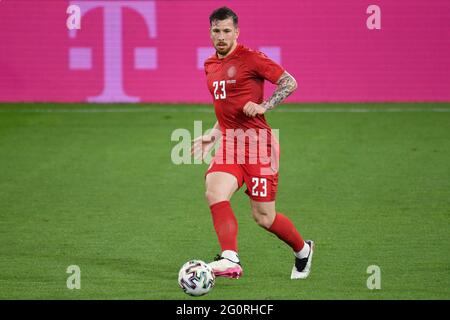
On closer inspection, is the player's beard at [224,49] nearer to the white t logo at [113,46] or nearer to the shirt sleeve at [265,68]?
the shirt sleeve at [265,68]

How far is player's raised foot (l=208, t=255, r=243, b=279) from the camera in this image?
7.08 metres

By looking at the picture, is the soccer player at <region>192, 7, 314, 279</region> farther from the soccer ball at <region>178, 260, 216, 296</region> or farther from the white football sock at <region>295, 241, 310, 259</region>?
the soccer ball at <region>178, 260, 216, 296</region>

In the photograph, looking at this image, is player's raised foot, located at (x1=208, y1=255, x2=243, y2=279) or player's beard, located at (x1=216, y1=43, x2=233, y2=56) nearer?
player's raised foot, located at (x1=208, y1=255, x2=243, y2=279)

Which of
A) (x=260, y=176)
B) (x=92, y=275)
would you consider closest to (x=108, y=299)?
(x=92, y=275)

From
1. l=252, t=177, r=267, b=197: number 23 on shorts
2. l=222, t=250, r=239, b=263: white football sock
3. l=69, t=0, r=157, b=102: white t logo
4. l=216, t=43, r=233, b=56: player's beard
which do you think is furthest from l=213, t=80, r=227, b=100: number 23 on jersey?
l=69, t=0, r=157, b=102: white t logo

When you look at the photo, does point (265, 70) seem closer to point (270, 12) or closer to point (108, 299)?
point (108, 299)

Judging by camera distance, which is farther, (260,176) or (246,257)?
(246,257)

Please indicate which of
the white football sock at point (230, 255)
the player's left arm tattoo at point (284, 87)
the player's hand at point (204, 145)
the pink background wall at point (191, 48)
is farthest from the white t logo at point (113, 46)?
the white football sock at point (230, 255)

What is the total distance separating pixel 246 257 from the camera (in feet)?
27.1

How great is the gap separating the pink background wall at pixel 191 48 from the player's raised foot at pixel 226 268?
1117 cm

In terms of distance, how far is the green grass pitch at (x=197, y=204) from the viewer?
740 centimetres

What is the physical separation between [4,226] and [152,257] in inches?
77.4

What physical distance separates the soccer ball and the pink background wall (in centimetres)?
1149

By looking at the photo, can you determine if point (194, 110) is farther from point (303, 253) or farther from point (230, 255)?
point (230, 255)
